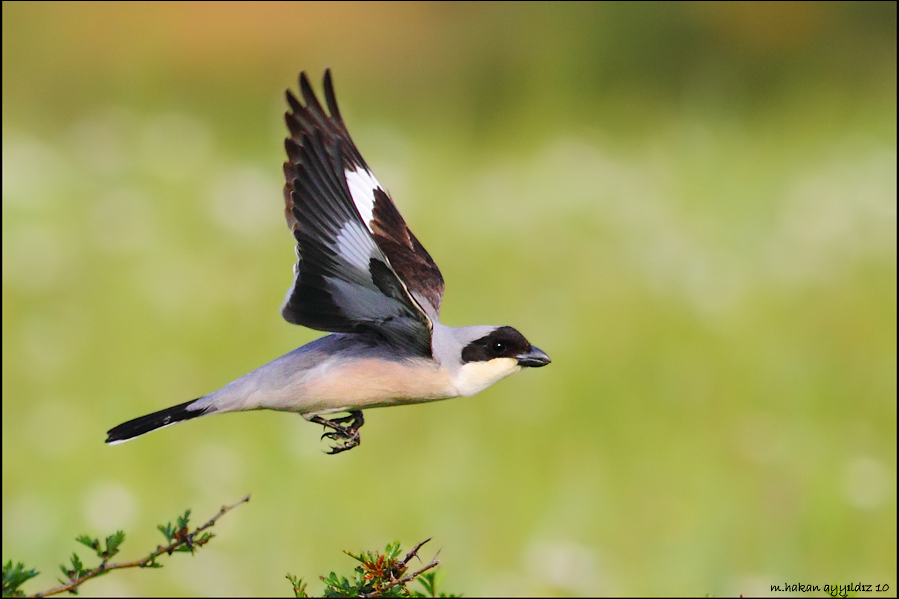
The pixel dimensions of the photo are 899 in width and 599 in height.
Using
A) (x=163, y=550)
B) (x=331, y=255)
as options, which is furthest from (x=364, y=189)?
(x=163, y=550)

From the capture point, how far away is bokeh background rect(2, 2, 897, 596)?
436 cm

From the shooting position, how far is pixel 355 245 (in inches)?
87.7

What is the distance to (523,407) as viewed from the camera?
5090 mm

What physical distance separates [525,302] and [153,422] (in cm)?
355

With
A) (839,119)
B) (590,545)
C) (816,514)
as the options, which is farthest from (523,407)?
(839,119)

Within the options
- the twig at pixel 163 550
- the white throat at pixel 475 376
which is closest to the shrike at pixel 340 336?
the white throat at pixel 475 376

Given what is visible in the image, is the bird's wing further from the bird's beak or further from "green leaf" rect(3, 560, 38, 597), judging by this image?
"green leaf" rect(3, 560, 38, 597)

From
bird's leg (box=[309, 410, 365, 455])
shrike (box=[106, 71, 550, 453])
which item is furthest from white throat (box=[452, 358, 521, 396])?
bird's leg (box=[309, 410, 365, 455])

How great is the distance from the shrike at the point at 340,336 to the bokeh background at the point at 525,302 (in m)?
1.79

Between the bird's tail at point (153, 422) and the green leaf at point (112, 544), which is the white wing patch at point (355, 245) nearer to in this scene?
the bird's tail at point (153, 422)

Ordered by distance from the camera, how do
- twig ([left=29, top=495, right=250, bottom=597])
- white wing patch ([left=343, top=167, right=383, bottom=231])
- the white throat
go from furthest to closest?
white wing patch ([left=343, top=167, right=383, bottom=231]) < the white throat < twig ([left=29, top=495, right=250, bottom=597])

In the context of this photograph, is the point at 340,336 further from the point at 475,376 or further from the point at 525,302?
the point at 525,302

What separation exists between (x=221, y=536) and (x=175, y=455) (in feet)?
2.04

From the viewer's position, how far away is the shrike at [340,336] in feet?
7.33
